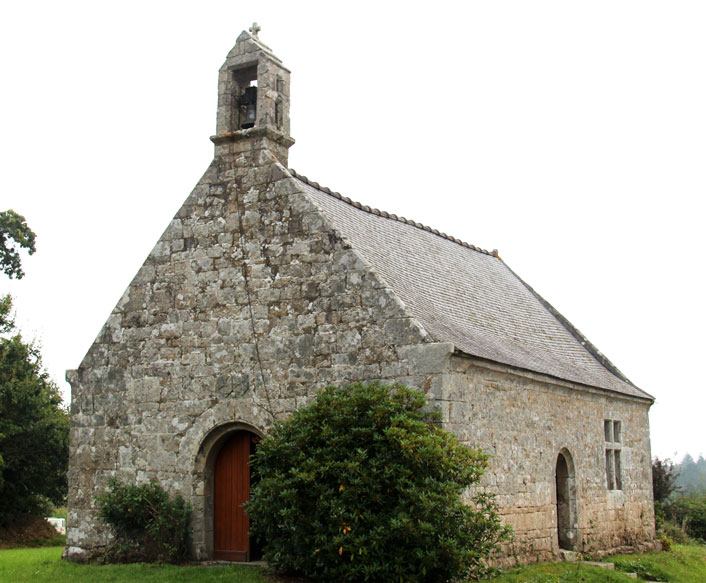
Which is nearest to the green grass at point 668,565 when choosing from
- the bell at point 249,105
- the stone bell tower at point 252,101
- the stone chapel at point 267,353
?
the stone chapel at point 267,353

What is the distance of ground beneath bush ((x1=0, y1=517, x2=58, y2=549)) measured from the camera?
2291cm

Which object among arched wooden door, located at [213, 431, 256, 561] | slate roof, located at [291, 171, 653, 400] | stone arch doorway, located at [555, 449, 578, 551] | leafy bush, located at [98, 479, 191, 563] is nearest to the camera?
leafy bush, located at [98, 479, 191, 563]

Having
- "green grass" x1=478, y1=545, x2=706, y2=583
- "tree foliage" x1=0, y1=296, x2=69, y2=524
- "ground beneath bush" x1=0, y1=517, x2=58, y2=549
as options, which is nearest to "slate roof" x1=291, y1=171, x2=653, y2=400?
"green grass" x1=478, y1=545, x2=706, y2=583

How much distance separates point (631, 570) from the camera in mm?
16281

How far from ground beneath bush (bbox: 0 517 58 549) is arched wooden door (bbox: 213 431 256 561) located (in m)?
10.2

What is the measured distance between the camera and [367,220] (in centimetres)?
1675

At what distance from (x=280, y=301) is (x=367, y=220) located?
132 inches

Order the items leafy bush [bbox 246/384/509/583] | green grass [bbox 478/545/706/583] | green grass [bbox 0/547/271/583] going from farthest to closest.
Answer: green grass [bbox 478/545/706/583], green grass [bbox 0/547/271/583], leafy bush [bbox 246/384/509/583]

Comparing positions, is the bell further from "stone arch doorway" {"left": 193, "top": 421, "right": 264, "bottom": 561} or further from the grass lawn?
the grass lawn

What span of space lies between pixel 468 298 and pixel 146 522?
727cm

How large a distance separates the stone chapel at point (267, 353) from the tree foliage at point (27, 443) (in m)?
9.53

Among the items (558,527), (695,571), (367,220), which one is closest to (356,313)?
(367,220)

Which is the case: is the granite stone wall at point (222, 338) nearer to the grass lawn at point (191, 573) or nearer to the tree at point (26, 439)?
the grass lawn at point (191, 573)

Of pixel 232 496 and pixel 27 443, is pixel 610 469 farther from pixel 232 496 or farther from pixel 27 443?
pixel 27 443
